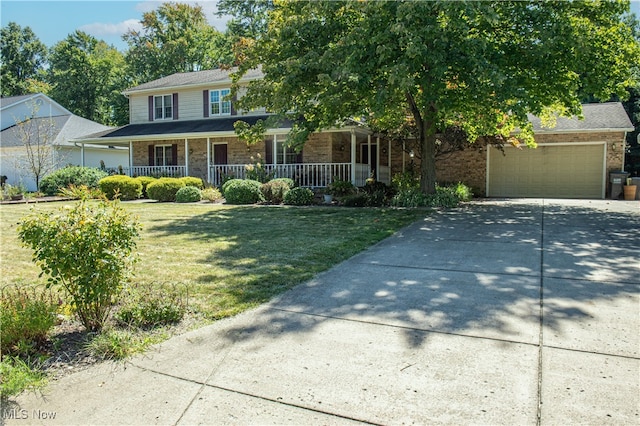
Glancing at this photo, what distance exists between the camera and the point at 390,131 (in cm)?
1702

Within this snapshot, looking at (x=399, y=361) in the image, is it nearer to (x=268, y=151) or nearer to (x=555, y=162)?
(x=268, y=151)

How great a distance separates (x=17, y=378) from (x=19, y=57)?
184ft

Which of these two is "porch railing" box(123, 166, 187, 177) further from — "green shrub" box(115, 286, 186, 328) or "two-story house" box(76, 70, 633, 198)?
"green shrub" box(115, 286, 186, 328)

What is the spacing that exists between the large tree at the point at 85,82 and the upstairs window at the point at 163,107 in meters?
15.7

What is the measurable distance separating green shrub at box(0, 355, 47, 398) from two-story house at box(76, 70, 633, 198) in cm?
1419

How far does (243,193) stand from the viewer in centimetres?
1627

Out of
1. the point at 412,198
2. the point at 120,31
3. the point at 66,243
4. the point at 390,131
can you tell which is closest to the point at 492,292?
the point at 66,243

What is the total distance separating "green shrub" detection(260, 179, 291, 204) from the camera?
634 inches

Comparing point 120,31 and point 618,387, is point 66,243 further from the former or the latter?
point 120,31

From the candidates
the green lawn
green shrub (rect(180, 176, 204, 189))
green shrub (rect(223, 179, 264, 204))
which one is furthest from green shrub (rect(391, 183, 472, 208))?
green shrub (rect(180, 176, 204, 189))

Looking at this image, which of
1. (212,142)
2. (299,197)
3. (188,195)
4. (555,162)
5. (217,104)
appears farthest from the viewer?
(217,104)

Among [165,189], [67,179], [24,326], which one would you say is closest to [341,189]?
[165,189]

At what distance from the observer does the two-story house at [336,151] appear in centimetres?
1838

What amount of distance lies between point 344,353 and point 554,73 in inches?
444
